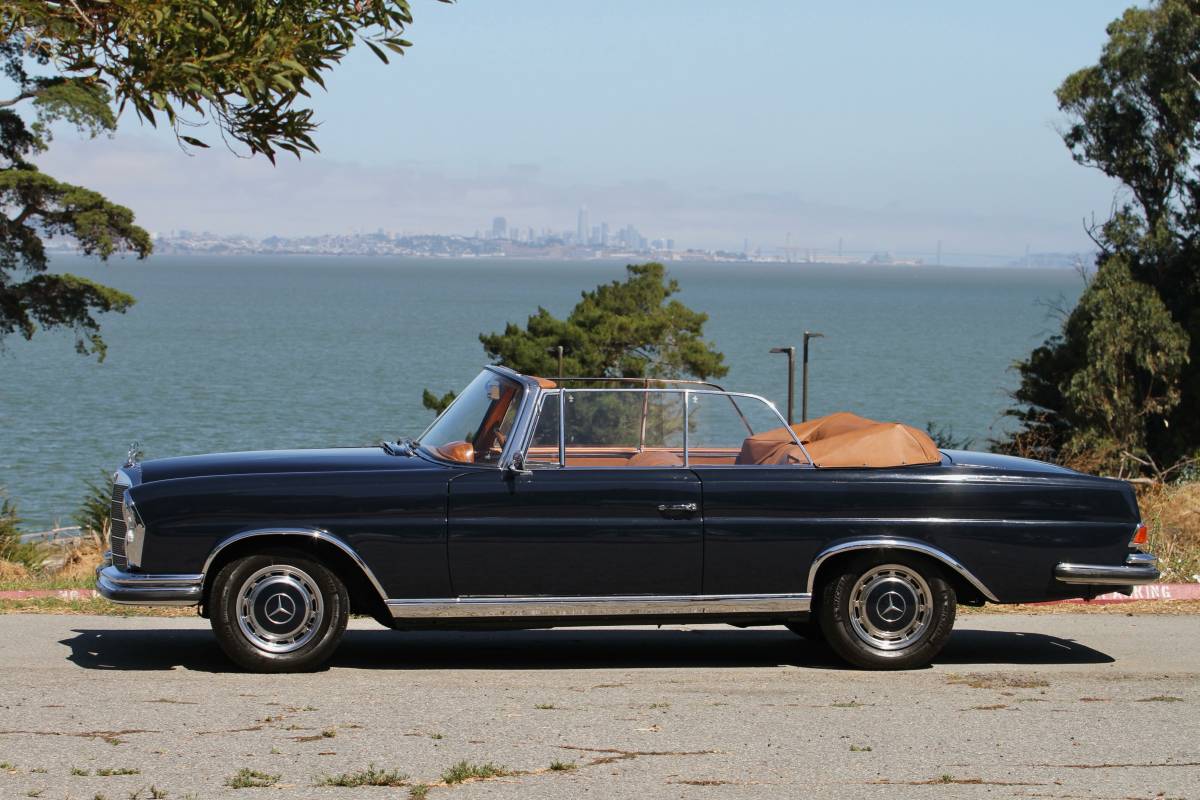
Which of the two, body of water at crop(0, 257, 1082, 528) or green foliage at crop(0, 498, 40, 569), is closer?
green foliage at crop(0, 498, 40, 569)

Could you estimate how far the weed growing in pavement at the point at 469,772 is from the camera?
604 cm

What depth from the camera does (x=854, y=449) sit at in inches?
333

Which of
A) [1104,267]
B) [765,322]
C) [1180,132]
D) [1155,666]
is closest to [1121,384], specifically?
[1104,267]

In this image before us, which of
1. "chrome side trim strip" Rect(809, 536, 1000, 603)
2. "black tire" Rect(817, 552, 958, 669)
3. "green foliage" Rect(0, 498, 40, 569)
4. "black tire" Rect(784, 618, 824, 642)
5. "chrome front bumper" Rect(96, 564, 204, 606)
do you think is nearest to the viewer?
"chrome front bumper" Rect(96, 564, 204, 606)

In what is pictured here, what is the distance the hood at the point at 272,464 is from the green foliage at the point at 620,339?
23.6 m

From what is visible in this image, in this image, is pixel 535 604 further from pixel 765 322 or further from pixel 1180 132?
pixel 765 322

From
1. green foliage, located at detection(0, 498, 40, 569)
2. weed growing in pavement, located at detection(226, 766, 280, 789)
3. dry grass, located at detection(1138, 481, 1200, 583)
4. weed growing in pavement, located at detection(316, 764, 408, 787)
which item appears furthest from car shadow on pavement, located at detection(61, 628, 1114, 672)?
green foliage, located at detection(0, 498, 40, 569)

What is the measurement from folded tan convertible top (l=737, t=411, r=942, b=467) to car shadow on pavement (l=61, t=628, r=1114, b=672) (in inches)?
44.4

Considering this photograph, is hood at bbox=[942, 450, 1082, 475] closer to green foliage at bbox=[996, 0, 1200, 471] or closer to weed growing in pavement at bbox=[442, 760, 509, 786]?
weed growing in pavement at bbox=[442, 760, 509, 786]

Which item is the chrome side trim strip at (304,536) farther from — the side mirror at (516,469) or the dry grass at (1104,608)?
the dry grass at (1104,608)

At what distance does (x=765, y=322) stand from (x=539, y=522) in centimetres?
12578

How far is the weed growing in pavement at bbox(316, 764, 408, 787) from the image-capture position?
595 centimetres

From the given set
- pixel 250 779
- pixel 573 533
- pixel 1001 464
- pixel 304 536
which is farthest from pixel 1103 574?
pixel 250 779

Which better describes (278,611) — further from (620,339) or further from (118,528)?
A: (620,339)
